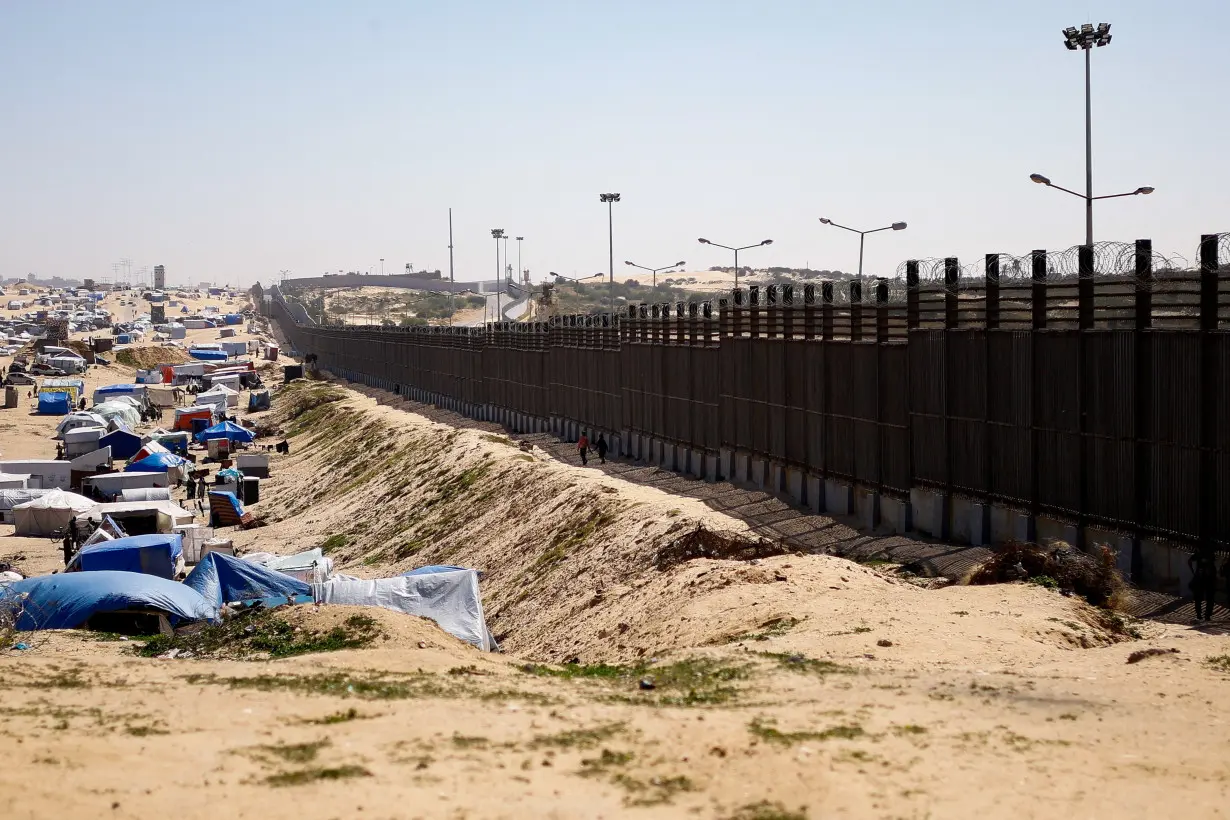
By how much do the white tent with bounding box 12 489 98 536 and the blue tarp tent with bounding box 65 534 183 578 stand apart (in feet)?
39.8

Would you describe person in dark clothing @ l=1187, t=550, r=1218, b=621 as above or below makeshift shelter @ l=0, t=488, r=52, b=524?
above

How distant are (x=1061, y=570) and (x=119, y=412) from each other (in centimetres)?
6255

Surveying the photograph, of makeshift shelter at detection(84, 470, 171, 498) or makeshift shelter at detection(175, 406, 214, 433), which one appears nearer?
makeshift shelter at detection(84, 470, 171, 498)

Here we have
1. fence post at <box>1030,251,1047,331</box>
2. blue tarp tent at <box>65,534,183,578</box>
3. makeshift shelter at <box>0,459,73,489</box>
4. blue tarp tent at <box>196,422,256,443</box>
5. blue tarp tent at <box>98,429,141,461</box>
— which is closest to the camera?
fence post at <box>1030,251,1047,331</box>

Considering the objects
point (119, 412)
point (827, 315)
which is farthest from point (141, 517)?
point (119, 412)

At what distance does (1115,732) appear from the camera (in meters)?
10.4

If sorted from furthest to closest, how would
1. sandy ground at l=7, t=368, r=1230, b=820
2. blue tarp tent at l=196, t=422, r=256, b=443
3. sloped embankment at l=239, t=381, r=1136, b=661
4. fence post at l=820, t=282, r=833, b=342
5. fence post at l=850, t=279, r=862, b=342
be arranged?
blue tarp tent at l=196, t=422, r=256, b=443, fence post at l=820, t=282, r=833, b=342, fence post at l=850, t=279, r=862, b=342, sloped embankment at l=239, t=381, r=1136, b=661, sandy ground at l=7, t=368, r=1230, b=820

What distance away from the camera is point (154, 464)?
165 ft

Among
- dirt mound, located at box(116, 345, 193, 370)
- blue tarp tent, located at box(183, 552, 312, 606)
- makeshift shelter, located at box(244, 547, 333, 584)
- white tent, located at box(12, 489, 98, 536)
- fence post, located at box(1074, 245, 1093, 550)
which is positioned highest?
fence post, located at box(1074, 245, 1093, 550)

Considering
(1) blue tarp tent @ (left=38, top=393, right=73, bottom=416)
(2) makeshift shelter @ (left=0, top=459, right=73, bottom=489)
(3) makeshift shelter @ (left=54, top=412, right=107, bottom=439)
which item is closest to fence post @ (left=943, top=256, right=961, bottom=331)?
(2) makeshift shelter @ (left=0, top=459, right=73, bottom=489)

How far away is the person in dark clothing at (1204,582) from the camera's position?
49.3 ft

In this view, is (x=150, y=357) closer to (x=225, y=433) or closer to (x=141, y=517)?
(x=225, y=433)

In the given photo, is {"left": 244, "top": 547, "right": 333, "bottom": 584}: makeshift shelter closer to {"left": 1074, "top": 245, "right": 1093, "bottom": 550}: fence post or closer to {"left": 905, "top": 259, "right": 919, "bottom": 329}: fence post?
{"left": 905, "top": 259, "right": 919, "bottom": 329}: fence post

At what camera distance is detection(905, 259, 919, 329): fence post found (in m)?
21.9
